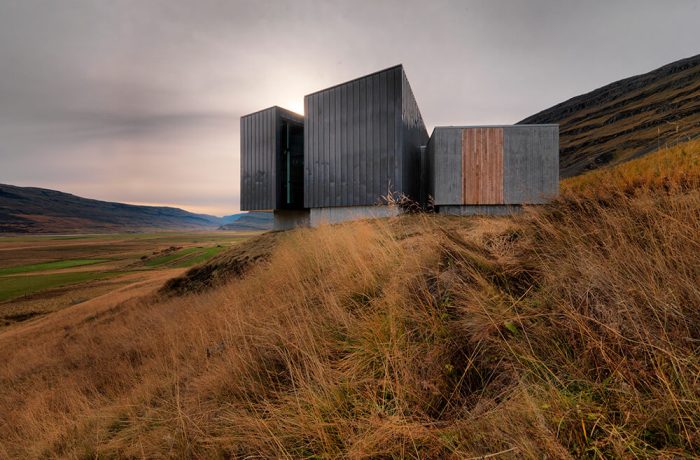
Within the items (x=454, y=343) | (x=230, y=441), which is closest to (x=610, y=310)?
(x=454, y=343)

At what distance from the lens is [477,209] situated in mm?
10328

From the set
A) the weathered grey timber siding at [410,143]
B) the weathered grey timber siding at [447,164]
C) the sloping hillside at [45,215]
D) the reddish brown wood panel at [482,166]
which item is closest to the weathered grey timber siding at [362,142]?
the weathered grey timber siding at [410,143]

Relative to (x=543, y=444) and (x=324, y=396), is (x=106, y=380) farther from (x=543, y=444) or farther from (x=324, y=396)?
(x=543, y=444)

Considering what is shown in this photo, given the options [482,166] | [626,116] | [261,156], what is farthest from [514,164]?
[626,116]

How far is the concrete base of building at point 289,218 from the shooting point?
14.3 metres

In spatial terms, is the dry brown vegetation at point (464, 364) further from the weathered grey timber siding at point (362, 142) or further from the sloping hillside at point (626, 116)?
the sloping hillside at point (626, 116)

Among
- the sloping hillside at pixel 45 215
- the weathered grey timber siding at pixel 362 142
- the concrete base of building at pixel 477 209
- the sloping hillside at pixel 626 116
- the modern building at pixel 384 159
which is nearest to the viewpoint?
the modern building at pixel 384 159

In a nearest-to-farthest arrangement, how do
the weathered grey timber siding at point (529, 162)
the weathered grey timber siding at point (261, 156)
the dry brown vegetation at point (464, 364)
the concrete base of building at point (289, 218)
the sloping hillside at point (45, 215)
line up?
the dry brown vegetation at point (464, 364), the weathered grey timber siding at point (529, 162), the weathered grey timber siding at point (261, 156), the concrete base of building at point (289, 218), the sloping hillside at point (45, 215)

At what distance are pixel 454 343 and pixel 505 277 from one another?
950mm

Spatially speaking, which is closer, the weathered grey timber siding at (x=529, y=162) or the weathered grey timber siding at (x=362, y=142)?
the weathered grey timber siding at (x=529, y=162)

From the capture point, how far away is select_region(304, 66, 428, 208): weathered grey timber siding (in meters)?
10.6

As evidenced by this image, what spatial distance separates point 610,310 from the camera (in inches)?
69.4

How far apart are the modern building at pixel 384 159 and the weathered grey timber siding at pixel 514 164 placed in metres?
0.03

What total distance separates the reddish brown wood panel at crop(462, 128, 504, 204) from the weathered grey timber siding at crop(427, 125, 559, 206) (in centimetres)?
8
